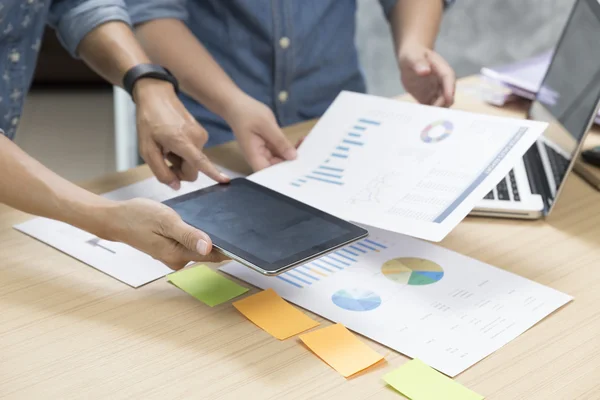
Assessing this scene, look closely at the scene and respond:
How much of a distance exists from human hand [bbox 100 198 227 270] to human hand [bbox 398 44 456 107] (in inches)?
23.5

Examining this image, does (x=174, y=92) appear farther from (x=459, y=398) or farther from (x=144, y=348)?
(x=459, y=398)

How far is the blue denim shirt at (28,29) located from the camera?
102 cm

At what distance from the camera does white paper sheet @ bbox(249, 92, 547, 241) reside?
35.1 inches

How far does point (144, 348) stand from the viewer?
74cm

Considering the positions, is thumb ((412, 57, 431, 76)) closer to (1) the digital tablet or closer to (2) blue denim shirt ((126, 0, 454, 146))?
(2) blue denim shirt ((126, 0, 454, 146))

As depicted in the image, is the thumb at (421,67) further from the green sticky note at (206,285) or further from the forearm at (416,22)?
the green sticky note at (206,285)

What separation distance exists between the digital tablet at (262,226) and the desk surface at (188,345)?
0.07 meters

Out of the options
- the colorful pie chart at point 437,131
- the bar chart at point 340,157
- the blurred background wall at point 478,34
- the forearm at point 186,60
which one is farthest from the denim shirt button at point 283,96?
the blurred background wall at point 478,34

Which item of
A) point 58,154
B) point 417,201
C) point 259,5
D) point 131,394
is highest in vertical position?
point 259,5

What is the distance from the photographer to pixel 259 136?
1116 mm

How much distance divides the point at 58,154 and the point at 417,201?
93.5 inches

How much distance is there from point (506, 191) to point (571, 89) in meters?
0.24

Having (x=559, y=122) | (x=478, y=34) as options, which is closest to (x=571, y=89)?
(x=559, y=122)

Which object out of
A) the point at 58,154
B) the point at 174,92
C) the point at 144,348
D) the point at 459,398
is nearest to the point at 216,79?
the point at 174,92
